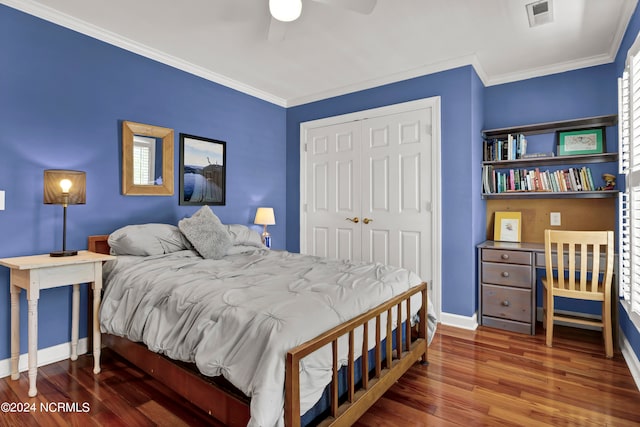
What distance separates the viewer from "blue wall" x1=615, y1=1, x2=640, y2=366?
2.28 meters

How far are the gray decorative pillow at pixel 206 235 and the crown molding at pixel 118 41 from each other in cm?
157

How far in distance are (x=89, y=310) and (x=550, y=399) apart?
3.30 m

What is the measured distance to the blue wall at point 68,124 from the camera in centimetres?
237

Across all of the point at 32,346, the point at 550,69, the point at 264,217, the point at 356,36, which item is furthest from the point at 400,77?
the point at 32,346

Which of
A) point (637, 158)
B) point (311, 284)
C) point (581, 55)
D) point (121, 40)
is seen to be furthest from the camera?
point (581, 55)

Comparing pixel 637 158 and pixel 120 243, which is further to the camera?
pixel 120 243

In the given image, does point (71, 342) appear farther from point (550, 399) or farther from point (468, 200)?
point (468, 200)

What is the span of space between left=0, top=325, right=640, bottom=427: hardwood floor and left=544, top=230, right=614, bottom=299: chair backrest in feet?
1.64

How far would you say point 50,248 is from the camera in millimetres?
2539

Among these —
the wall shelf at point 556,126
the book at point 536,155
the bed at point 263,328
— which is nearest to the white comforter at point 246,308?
the bed at point 263,328

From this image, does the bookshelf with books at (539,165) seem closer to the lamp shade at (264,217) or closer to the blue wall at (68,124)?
the lamp shade at (264,217)

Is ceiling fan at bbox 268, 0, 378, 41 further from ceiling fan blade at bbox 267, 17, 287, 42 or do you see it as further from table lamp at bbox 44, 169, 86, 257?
table lamp at bbox 44, 169, 86, 257

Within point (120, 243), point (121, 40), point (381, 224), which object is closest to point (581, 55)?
point (381, 224)

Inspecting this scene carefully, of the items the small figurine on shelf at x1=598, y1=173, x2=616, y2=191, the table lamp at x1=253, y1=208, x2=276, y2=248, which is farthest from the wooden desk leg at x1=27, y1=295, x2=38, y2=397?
the small figurine on shelf at x1=598, y1=173, x2=616, y2=191
